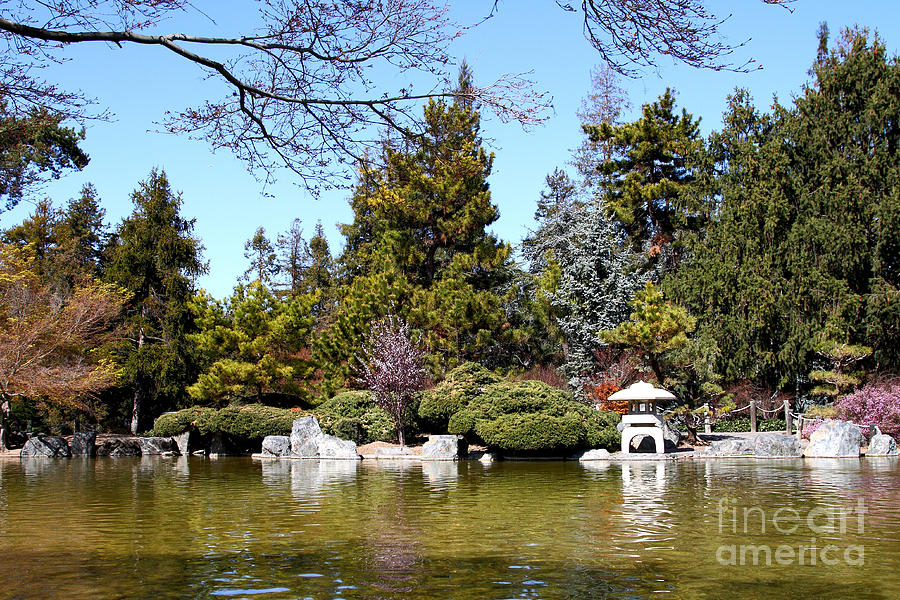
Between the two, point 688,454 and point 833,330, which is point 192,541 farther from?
point 833,330

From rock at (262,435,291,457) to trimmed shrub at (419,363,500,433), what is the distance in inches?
156

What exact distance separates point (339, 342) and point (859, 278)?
56.3 feet

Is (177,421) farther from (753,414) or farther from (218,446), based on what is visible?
(753,414)

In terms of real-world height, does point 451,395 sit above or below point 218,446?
above

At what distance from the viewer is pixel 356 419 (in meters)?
23.8

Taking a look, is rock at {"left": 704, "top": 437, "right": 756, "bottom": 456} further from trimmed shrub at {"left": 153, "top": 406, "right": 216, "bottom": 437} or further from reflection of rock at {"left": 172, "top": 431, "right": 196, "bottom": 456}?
reflection of rock at {"left": 172, "top": 431, "right": 196, "bottom": 456}

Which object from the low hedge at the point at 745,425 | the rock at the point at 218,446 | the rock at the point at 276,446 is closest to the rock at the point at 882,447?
the low hedge at the point at 745,425

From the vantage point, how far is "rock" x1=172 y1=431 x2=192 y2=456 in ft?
83.6

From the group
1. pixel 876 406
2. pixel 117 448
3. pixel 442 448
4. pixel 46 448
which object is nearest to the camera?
pixel 442 448

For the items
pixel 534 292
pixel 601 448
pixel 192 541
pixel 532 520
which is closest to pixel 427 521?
pixel 532 520

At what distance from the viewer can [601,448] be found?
2045cm

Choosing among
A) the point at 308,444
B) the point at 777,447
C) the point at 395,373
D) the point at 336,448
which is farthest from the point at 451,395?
the point at 777,447

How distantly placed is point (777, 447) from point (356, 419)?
38.6 ft

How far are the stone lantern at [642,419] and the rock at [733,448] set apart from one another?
1.29m
